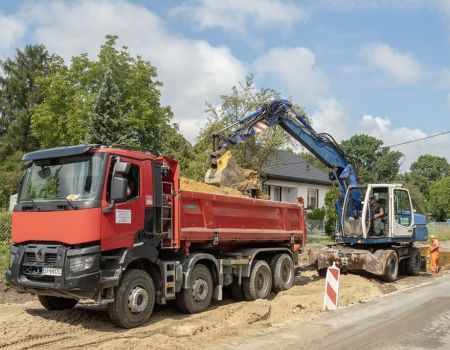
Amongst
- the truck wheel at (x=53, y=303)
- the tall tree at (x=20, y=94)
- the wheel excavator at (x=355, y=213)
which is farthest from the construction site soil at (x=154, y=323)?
the tall tree at (x=20, y=94)

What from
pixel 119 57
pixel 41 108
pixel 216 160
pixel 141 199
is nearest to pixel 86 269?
pixel 141 199

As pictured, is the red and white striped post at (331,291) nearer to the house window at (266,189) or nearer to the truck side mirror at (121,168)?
the truck side mirror at (121,168)

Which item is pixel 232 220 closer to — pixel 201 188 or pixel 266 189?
pixel 201 188

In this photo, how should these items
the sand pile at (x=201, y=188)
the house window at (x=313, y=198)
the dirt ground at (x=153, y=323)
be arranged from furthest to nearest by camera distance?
the house window at (x=313, y=198) < the sand pile at (x=201, y=188) < the dirt ground at (x=153, y=323)

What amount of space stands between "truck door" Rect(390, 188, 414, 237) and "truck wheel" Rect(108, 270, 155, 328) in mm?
9796

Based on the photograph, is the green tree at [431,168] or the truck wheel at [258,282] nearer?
the truck wheel at [258,282]

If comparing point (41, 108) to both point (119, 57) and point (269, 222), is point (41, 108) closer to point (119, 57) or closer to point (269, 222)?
point (119, 57)

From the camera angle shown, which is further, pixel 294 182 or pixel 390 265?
pixel 294 182

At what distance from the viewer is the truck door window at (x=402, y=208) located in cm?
1656

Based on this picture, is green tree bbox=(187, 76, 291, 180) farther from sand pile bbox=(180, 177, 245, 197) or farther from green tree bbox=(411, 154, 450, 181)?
green tree bbox=(411, 154, 450, 181)

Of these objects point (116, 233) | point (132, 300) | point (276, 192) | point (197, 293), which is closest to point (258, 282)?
point (197, 293)

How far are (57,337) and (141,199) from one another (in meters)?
2.51

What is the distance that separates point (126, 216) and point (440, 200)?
7711 cm

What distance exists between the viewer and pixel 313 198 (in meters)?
43.3
